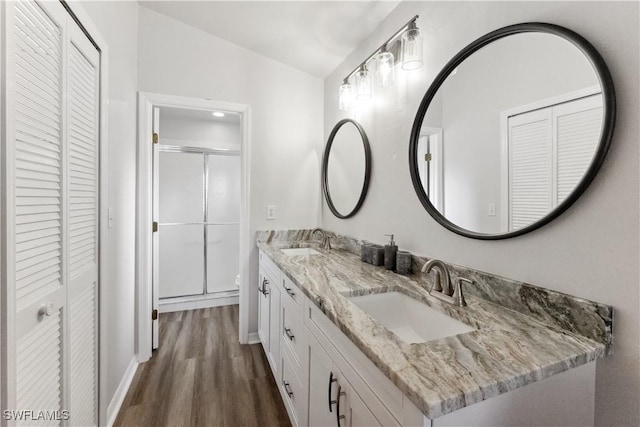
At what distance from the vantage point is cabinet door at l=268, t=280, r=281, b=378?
5.98ft

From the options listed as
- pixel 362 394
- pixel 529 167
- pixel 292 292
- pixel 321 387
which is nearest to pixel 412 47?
pixel 529 167

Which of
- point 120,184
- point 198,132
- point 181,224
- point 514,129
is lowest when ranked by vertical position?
point 181,224

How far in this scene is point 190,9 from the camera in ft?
6.83

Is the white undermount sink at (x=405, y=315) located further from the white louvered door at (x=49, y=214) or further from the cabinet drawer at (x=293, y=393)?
the white louvered door at (x=49, y=214)

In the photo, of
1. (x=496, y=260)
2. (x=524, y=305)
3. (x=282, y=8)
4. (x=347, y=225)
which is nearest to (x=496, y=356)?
(x=524, y=305)

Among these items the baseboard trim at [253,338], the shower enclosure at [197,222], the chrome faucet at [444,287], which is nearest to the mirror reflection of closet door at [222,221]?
the shower enclosure at [197,222]

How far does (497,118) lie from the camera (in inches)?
42.6

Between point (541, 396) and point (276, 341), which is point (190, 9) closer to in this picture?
point (276, 341)

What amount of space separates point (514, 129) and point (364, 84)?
3.65 ft

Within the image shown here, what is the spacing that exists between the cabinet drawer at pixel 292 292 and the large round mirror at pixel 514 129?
767 mm

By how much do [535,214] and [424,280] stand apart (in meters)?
0.58

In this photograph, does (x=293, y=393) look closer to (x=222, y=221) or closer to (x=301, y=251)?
(x=301, y=251)

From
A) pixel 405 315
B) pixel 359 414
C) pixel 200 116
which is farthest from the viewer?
pixel 200 116

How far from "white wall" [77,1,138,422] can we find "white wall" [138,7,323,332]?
0.18 m
